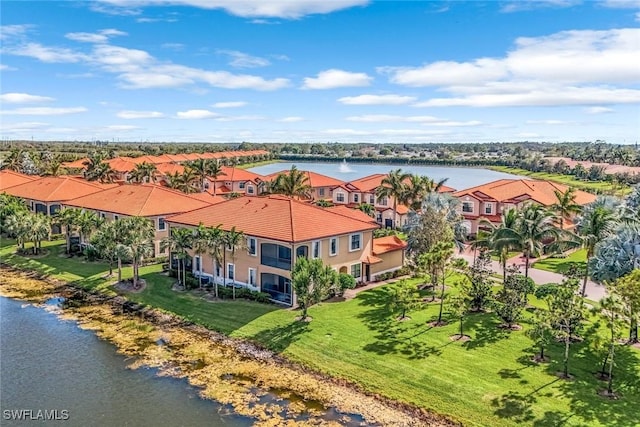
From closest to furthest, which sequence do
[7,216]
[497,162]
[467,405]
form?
[467,405] < [7,216] < [497,162]

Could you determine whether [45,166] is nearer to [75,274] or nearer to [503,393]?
[75,274]

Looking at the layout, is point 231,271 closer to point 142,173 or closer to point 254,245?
point 254,245

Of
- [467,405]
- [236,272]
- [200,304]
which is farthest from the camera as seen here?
[236,272]

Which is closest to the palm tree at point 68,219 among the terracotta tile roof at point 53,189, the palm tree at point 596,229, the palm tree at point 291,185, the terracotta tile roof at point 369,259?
the terracotta tile roof at point 53,189

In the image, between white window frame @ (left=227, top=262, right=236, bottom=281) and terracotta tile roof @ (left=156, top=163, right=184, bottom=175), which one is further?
terracotta tile roof @ (left=156, top=163, right=184, bottom=175)

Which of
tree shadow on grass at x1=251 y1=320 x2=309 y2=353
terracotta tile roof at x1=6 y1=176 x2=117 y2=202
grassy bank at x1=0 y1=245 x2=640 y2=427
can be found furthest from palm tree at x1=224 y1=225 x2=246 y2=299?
terracotta tile roof at x1=6 y1=176 x2=117 y2=202

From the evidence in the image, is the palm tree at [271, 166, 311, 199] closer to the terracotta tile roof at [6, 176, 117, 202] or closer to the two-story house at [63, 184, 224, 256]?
the two-story house at [63, 184, 224, 256]

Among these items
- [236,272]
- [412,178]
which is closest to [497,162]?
[412,178]
